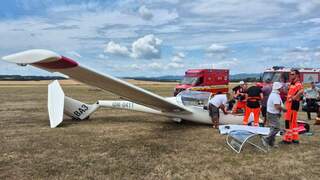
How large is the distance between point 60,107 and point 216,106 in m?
5.09

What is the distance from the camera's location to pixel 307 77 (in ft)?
92.8

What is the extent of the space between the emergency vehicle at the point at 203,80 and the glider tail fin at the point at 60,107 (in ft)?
44.0

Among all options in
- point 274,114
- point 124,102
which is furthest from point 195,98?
point 274,114

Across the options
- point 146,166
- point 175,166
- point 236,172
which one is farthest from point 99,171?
point 236,172

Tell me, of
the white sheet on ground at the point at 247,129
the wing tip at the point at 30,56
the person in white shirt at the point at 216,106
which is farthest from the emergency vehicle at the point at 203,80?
the wing tip at the point at 30,56

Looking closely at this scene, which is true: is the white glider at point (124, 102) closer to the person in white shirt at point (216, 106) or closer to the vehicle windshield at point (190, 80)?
the person in white shirt at point (216, 106)

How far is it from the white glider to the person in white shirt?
1.08ft

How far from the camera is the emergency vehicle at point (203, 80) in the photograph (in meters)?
28.5

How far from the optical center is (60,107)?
42.0 feet

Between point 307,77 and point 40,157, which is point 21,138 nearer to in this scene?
point 40,157

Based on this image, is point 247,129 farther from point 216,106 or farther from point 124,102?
point 124,102

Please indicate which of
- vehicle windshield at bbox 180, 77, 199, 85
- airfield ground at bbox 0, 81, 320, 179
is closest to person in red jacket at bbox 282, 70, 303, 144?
airfield ground at bbox 0, 81, 320, 179

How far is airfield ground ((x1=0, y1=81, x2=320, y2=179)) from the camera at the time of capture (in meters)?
6.91

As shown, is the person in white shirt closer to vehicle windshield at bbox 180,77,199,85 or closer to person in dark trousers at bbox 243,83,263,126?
person in dark trousers at bbox 243,83,263,126
